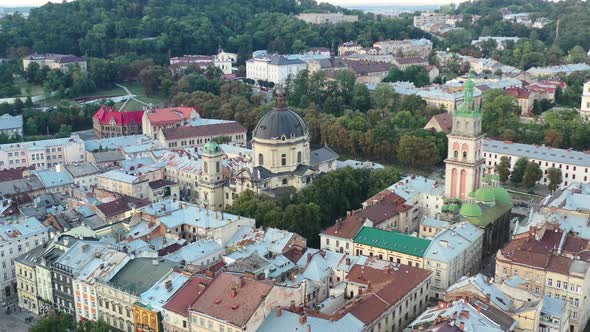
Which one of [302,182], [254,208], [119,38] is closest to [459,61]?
[119,38]

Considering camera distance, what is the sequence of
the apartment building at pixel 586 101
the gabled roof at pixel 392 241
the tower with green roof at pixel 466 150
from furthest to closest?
the apartment building at pixel 586 101 → the tower with green roof at pixel 466 150 → the gabled roof at pixel 392 241

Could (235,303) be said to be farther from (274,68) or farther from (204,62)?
(204,62)

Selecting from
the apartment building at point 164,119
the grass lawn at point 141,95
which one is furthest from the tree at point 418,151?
the grass lawn at point 141,95

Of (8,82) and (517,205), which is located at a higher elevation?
(8,82)

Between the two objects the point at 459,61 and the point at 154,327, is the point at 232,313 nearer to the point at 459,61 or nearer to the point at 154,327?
the point at 154,327

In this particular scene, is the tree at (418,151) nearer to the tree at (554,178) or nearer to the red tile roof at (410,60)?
the tree at (554,178)

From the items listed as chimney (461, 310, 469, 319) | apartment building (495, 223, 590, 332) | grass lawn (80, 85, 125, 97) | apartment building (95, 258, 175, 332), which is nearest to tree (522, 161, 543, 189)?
apartment building (495, 223, 590, 332)
